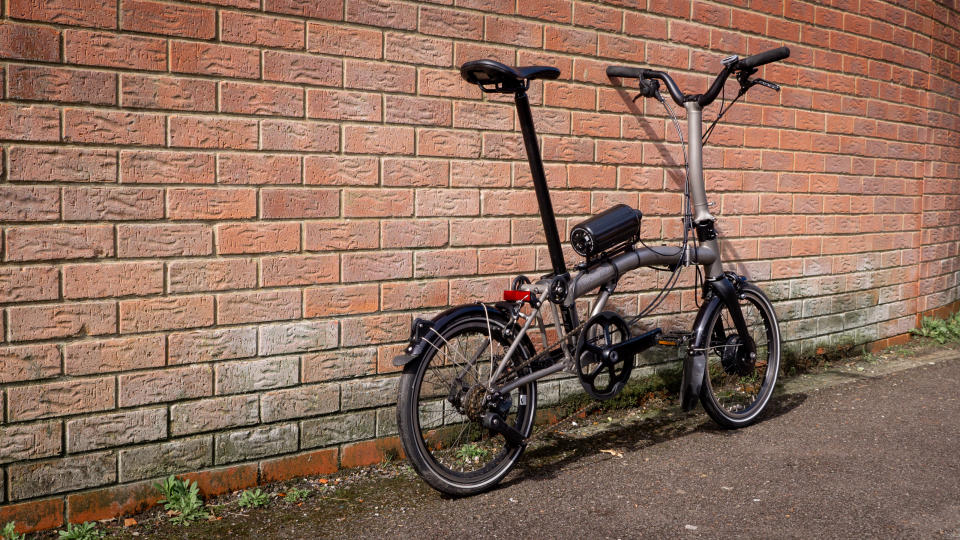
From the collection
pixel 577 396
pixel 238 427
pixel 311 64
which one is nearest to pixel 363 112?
pixel 311 64

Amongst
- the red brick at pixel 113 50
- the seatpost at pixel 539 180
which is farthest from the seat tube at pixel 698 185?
the red brick at pixel 113 50

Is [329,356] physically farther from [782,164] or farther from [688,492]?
[782,164]

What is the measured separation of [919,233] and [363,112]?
483cm

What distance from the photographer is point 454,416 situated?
3799 mm

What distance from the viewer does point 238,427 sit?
10.7 feet

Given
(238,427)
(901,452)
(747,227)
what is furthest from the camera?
(747,227)

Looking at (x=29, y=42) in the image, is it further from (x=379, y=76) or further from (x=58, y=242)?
(x=379, y=76)

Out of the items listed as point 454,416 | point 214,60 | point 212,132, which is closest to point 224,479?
point 454,416

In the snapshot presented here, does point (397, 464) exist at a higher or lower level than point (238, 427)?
lower

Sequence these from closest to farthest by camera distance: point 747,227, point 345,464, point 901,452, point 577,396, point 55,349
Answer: point 55,349, point 345,464, point 901,452, point 577,396, point 747,227

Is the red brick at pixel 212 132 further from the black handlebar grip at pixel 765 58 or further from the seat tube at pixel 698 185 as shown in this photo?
the black handlebar grip at pixel 765 58

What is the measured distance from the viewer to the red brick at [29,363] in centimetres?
277

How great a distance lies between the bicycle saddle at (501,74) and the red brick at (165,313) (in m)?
1.35

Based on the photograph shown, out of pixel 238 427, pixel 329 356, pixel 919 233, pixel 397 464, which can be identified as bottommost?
pixel 397 464
